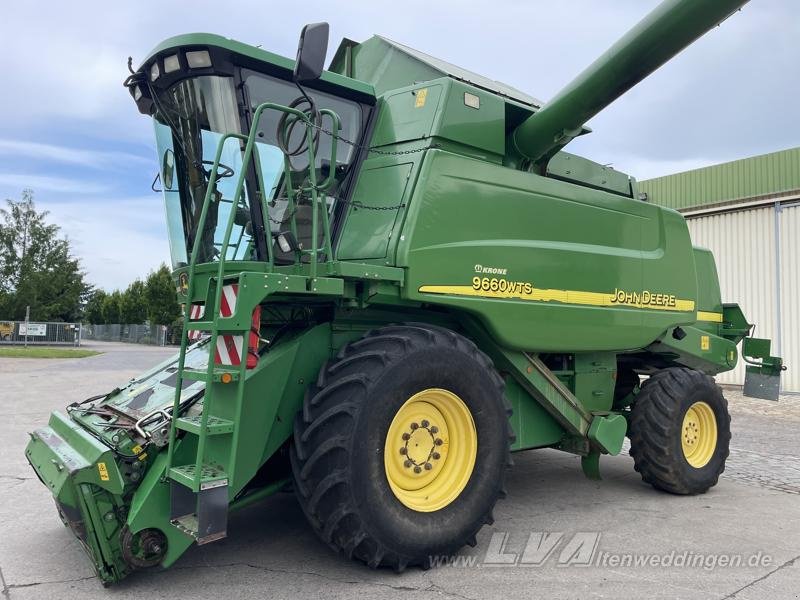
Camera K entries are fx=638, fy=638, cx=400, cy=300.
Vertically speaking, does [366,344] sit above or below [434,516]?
above

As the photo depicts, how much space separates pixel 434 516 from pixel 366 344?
40.8 inches

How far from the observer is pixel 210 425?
3.16 meters

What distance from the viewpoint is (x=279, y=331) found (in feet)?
13.3

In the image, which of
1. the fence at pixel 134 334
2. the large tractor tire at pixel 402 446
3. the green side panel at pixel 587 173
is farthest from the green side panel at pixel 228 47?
the fence at pixel 134 334

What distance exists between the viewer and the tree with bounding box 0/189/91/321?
39.2 metres

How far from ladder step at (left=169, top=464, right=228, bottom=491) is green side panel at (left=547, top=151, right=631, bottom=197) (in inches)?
137

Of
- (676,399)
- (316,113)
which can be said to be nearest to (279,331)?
(316,113)

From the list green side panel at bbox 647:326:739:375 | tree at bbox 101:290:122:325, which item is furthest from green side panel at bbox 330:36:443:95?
tree at bbox 101:290:122:325

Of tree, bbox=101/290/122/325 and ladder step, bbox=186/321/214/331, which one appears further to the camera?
tree, bbox=101/290/122/325

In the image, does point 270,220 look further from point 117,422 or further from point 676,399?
point 676,399

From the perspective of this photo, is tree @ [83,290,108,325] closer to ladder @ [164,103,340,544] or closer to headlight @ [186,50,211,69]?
headlight @ [186,50,211,69]

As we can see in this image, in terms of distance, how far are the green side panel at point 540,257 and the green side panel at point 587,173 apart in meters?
0.34

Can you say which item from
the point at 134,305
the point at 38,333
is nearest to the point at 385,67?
the point at 38,333

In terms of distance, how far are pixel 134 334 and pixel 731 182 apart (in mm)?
40726
